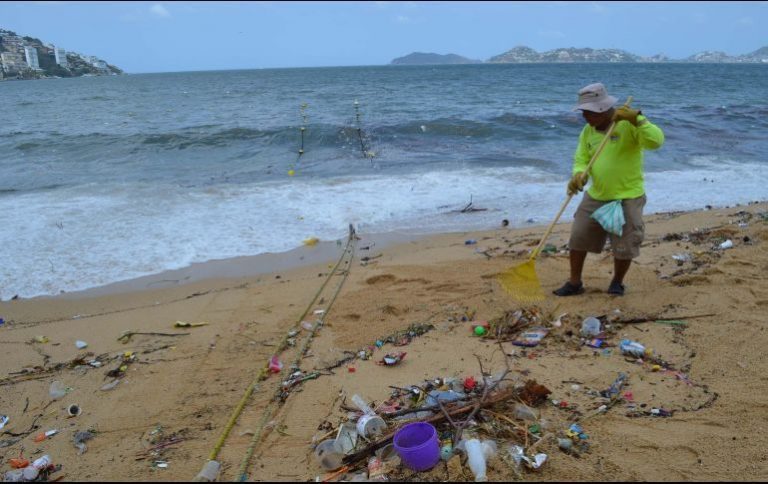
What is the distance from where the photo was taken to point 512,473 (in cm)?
220

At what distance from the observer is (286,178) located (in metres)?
9.99

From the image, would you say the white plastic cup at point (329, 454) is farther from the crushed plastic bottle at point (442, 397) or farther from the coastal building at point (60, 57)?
the coastal building at point (60, 57)

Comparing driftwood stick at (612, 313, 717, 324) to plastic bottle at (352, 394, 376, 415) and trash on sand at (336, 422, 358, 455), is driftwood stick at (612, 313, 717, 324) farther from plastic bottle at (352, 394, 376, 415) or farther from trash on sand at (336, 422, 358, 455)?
trash on sand at (336, 422, 358, 455)

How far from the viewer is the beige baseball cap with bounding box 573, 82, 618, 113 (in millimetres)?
3621

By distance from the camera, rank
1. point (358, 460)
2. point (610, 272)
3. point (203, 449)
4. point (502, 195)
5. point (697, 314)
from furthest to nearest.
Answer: point (502, 195)
point (610, 272)
point (697, 314)
point (203, 449)
point (358, 460)

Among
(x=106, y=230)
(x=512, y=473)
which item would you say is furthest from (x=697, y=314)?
(x=106, y=230)

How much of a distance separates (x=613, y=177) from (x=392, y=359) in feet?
7.04

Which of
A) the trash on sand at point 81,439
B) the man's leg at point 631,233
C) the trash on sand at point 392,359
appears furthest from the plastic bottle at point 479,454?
the man's leg at point 631,233

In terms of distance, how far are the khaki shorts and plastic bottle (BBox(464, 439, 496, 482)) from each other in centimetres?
222

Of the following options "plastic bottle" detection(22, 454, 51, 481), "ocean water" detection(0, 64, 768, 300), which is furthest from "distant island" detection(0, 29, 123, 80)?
"plastic bottle" detection(22, 454, 51, 481)

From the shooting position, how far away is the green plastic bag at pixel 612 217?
3.79m

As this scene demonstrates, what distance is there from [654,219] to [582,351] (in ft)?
13.9

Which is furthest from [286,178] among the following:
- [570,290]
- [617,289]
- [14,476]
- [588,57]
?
[588,57]

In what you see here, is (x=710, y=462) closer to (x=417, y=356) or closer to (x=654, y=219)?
(x=417, y=356)
